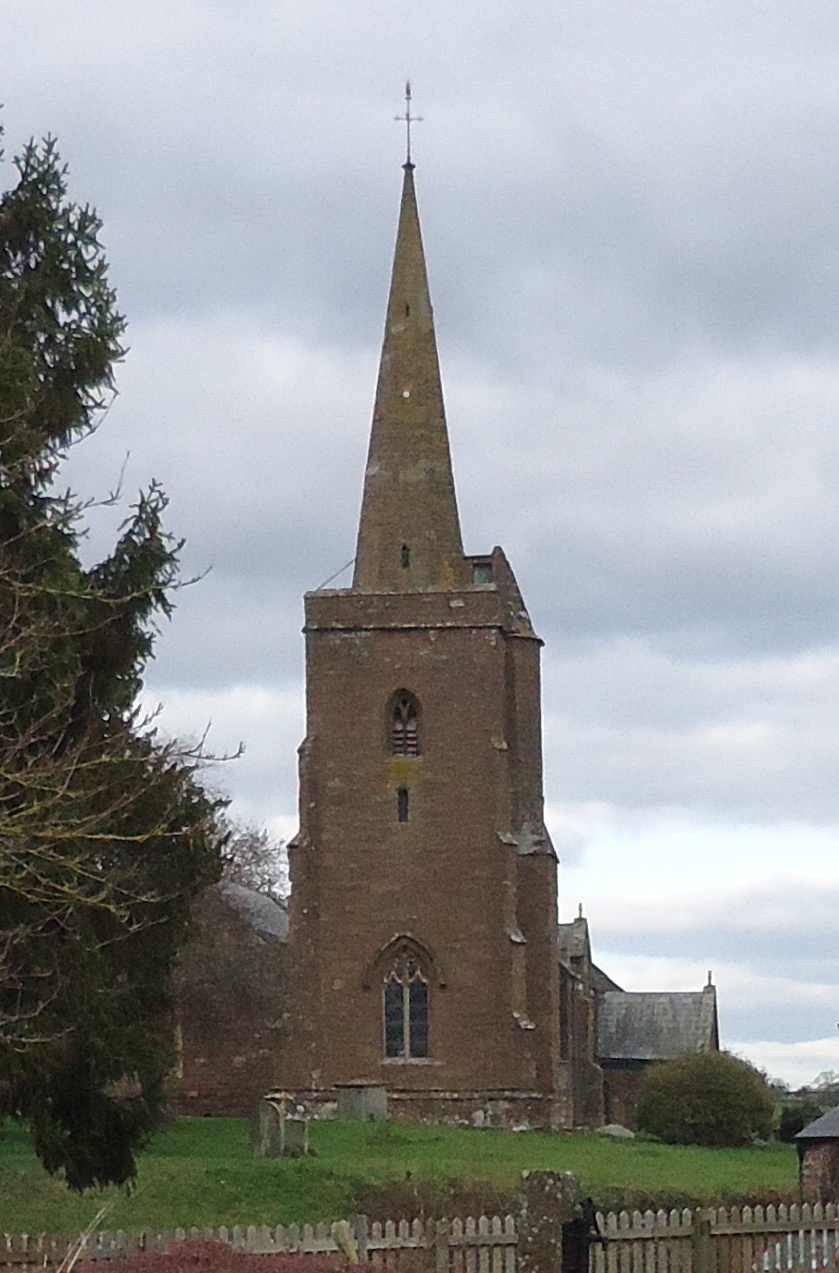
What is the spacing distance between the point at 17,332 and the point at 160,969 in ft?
20.3

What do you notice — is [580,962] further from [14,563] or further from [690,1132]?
[14,563]

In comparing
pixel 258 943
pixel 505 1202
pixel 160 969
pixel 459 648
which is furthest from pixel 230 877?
pixel 160 969

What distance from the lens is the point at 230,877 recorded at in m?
61.3

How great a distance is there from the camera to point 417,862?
52.5 meters

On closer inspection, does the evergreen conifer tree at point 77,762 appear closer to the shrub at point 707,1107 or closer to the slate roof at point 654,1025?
the shrub at point 707,1107

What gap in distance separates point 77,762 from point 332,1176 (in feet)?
47.7

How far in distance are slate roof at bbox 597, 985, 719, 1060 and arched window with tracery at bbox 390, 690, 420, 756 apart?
800 inches

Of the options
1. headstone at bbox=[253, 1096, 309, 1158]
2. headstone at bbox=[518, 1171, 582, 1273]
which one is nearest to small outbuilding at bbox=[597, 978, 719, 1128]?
headstone at bbox=[253, 1096, 309, 1158]

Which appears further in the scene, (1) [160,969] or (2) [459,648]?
(2) [459,648]

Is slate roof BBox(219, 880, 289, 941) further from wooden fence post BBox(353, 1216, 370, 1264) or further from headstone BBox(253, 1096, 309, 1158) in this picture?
wooden fence post BBox(353, 1216, 370, 1264)

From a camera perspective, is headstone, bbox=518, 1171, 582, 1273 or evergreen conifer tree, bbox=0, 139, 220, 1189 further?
evergreen conifer tree, bbox=0, 139, 220, 1189

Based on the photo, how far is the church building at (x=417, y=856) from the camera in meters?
51.6

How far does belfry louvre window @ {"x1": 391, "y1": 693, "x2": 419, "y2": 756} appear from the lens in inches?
2089

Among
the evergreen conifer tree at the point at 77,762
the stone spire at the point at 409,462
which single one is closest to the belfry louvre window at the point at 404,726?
the stone spire at the point at 409,462
